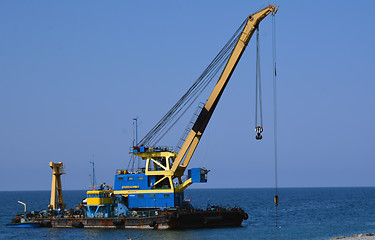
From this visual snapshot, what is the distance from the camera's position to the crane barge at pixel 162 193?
205 ft

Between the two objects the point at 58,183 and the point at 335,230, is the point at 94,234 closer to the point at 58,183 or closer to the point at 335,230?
the point at 58,183

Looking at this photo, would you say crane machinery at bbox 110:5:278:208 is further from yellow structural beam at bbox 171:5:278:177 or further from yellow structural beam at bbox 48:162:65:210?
yellow structural beam at bbox 48:162:65:210

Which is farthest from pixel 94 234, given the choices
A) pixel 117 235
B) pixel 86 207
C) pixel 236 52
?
pixel 236 52

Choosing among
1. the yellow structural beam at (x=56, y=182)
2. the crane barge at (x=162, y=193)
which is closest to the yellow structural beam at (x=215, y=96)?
the crane barge at (x=162, y=193)

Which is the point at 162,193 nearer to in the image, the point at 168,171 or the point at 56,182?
the point at 168,171

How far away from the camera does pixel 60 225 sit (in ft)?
232

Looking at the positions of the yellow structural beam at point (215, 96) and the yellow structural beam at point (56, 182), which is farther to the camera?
the yellow structural beam at point (56, 182)

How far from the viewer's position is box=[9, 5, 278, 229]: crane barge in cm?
6250

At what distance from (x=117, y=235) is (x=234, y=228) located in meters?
13.1

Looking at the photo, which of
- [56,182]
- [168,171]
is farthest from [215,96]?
[56,182]

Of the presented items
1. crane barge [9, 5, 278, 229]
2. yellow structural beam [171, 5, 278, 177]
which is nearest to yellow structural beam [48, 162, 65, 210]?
crane barge [9, 5, 278, 229]

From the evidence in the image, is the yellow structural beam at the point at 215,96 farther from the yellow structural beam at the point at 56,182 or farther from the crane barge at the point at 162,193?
the yellow structural beam at the point at 56,182

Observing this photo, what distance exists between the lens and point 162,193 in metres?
65.6

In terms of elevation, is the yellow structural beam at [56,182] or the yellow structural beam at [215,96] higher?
the yellow structural beam at [215,96]
